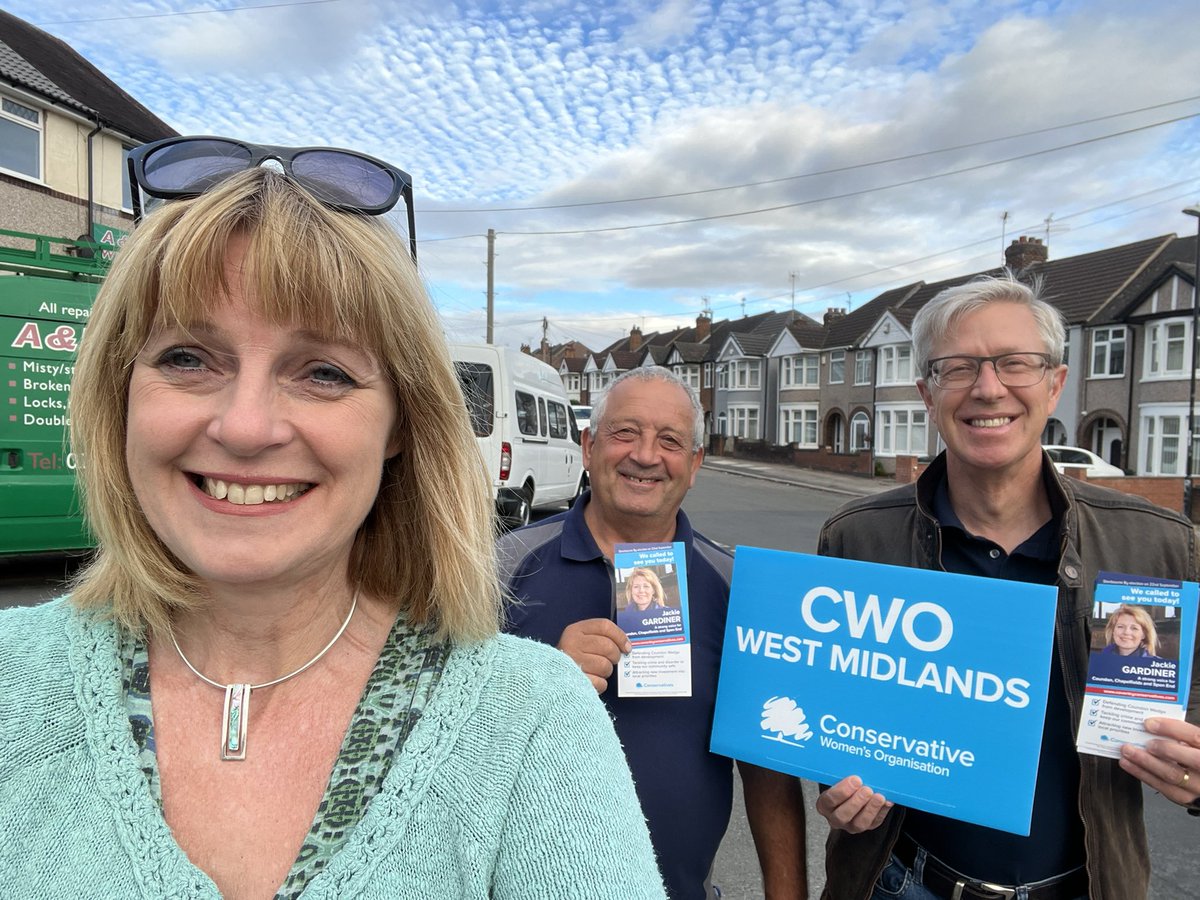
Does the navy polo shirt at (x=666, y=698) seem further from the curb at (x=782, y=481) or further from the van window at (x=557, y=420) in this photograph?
the curb at (x=782, y=481)

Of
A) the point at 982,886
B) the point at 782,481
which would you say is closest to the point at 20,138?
the point at 982,886

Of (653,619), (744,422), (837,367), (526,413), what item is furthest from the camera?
(744,422)

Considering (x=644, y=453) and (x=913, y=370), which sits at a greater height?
(x=913, y=370)

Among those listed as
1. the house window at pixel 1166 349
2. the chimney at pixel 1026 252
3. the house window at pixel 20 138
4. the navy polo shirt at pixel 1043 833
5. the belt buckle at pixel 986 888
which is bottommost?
the belt buckle at pixel 986 888

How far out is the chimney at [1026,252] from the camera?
1289 inches

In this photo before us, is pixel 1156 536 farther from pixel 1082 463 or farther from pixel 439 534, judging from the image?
pixel 1082 463

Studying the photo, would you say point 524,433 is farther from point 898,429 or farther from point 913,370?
point 898,429

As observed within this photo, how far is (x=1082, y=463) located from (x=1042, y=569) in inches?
905

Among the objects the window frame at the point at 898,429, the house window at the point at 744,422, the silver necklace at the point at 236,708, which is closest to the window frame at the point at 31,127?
the silver necklace at the point at 236,708

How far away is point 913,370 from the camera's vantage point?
3478 centimetres

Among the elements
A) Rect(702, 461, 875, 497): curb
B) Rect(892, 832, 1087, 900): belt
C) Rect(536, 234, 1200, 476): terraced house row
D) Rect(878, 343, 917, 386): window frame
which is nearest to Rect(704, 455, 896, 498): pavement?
Rect(702, 461, 875, 497): curb

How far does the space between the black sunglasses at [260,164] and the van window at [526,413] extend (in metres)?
9.92

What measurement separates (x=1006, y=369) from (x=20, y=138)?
71.1ft

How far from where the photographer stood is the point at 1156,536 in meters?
A: 1.98
